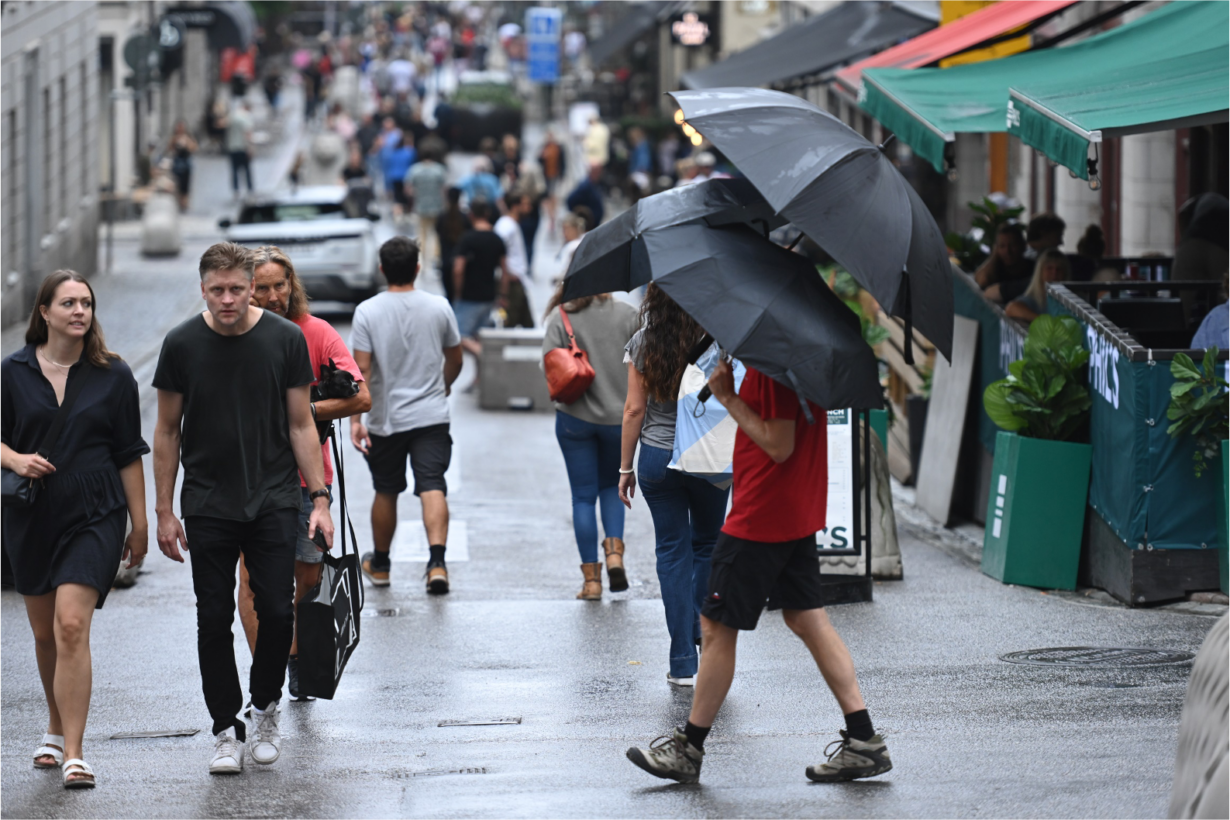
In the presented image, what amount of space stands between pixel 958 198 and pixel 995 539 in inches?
642

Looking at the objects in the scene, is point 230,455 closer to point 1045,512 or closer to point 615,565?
point 615,565

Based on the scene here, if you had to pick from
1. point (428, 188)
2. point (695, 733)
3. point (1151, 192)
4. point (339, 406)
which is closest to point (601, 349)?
point (339, 406)

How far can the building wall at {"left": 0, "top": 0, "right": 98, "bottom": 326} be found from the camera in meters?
20.7

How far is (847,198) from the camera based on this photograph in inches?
214

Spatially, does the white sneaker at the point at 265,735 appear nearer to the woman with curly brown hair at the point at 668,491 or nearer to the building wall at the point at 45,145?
the woman with curly brown hair at the point at 668,491

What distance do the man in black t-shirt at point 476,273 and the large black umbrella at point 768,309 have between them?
1078cm

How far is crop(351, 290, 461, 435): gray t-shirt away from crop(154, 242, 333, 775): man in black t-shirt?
2932 millimetres

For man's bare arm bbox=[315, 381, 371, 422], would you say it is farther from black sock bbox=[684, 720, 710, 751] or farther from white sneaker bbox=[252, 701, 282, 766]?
black sock bbox=[684, 720, 710, 751]

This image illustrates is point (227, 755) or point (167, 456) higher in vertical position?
point (167, 456)

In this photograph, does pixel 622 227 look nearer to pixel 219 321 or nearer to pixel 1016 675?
pixel 219 321

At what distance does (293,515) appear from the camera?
19.6ft

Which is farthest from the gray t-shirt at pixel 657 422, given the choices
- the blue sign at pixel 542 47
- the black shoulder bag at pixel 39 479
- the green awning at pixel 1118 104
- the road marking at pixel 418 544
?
the blue sign at pixel 542 47

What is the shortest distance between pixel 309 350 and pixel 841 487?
10.3 ft

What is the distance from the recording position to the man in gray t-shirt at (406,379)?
29.3ft
